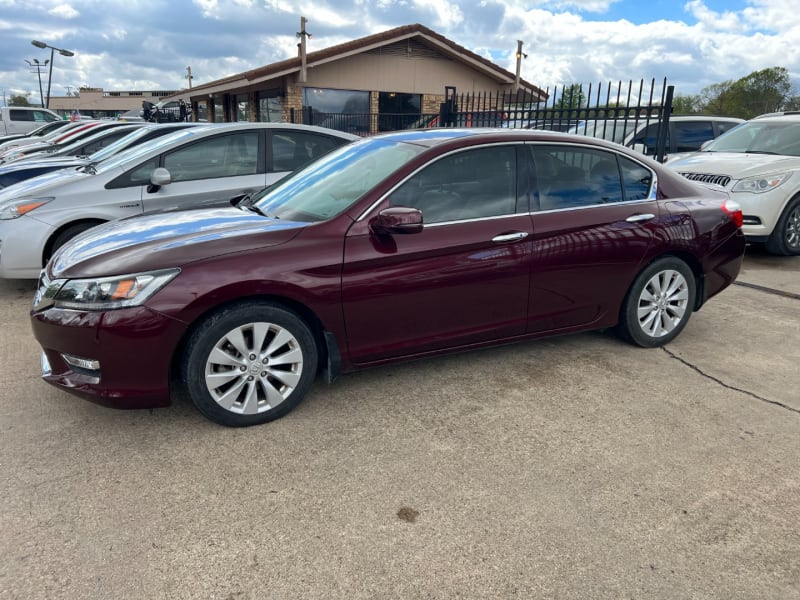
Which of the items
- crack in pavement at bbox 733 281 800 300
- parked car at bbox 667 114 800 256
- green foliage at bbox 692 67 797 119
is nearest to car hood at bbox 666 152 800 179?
parked car at bbox 667 114 800 256

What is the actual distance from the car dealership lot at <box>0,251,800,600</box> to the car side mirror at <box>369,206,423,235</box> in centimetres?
105

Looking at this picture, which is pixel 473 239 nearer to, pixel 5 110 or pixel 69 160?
pixel 69 160

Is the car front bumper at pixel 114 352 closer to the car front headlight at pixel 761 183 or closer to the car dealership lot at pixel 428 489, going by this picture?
the car dealership lot at pixel 428 489

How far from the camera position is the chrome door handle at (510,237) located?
3.74 metres

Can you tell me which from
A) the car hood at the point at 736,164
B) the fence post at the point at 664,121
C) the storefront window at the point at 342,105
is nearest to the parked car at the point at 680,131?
the car hood at the point at 736,164

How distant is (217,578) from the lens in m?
2.28

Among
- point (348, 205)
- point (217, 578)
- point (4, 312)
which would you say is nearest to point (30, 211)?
point (4, 312)

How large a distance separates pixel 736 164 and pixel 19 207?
8054mm

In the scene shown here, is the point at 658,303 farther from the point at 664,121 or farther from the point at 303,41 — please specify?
the point at 303,41

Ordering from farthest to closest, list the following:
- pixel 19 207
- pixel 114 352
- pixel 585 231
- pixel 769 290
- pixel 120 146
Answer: pixel 120 146
pixel 769 290
pixel 19 207
pixel 585 231
pixel 114 352

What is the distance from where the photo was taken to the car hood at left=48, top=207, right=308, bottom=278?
3.13 m

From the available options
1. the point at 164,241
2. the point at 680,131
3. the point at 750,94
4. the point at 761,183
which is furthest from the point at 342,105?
the point at 750,94

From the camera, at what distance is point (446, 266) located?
3.60 meters

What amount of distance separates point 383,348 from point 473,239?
85 centimetres
